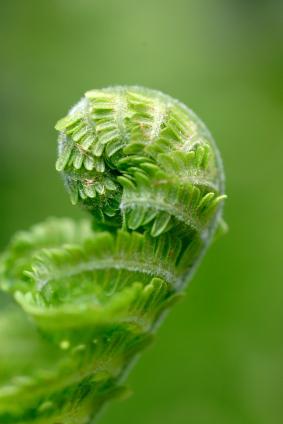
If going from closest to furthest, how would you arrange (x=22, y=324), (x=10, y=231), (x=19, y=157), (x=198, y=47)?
(x=22, y=324) < (x=10, y=231) < (x=19, y=157) < (x=198, y=47)

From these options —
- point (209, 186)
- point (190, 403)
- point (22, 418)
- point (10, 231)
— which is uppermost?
point (10, 231)

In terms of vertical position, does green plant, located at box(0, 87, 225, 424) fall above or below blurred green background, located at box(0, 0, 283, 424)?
below

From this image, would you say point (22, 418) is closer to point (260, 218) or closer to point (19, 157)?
point (260, 218)

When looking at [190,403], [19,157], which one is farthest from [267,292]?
[19,157]

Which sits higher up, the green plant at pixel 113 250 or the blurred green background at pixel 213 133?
the blurred green background at pixel 213 133

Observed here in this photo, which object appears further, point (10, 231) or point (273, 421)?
point (10, 231)
